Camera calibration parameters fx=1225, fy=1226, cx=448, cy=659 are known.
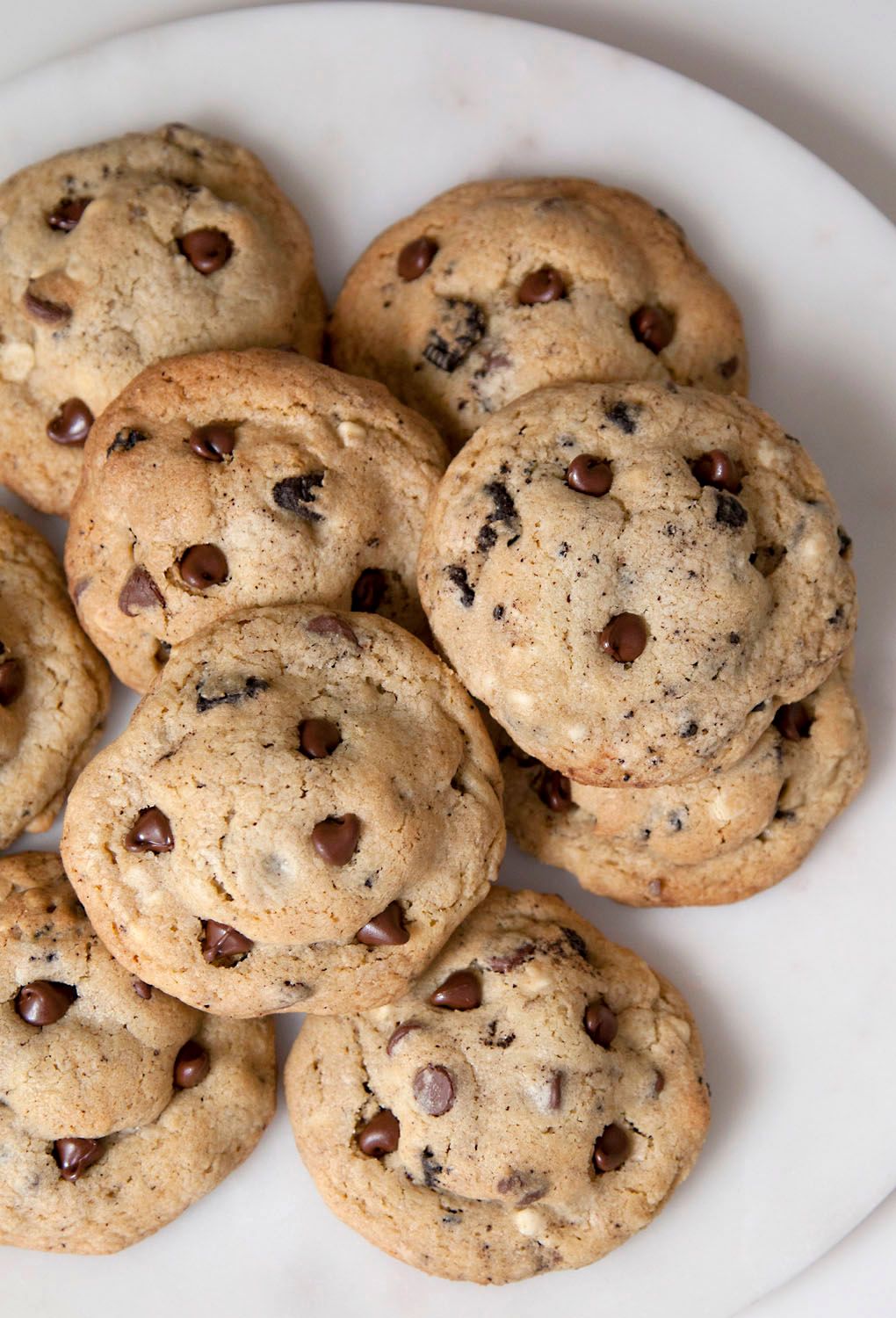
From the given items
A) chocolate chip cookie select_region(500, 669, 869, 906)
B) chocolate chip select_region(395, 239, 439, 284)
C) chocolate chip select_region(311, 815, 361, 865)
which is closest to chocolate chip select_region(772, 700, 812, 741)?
chocolate chip cookie select_region(500, 669, 869, 906)

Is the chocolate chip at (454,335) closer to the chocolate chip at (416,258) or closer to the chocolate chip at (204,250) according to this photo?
the chocolate chip at (416,258)

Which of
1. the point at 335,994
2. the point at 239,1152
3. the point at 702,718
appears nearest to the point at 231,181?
the point at 702,718

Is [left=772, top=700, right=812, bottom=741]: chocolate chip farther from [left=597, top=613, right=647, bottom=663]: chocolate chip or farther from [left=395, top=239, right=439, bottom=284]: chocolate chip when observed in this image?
[left=395, top=239, right=439, bottom=284]: chocolate chip

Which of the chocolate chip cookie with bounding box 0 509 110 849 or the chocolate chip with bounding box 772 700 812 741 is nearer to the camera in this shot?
the chocolate chip with bounding box 772 700 812 741

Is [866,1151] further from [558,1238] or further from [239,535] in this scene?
[239,535]

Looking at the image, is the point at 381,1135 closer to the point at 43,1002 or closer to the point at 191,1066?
the point at 191,1066

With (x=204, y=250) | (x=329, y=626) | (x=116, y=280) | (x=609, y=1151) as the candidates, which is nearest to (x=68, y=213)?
(x=116, y=280)
